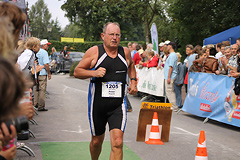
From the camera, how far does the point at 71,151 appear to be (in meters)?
6.85

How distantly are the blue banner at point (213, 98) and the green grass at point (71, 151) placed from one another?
323 centimetres

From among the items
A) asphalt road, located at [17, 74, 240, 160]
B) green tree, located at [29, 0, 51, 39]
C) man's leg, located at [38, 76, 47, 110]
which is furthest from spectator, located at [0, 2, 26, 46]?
green tree, located at [29, 0, 51, 39]

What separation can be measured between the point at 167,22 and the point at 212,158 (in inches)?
1585

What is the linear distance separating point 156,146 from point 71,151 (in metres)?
1.57

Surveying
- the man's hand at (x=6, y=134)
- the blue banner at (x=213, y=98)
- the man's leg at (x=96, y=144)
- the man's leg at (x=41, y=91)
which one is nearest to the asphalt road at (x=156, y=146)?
the blue banner at (x=213, y=98)

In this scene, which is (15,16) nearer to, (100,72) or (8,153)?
(8,153)

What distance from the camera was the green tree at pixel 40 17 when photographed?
373 ft

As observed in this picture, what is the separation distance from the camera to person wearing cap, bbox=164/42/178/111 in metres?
12.0

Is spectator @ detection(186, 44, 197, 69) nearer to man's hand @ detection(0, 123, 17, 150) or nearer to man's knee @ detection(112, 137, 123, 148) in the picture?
man's knee @ detection(112, 137, 123, 148)

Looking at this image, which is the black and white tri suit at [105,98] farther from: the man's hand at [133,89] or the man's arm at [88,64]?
the man's hand at [133,89]

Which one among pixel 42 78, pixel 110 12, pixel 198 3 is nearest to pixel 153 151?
pixel 42 78

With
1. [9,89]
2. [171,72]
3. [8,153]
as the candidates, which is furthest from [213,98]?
[9,89]

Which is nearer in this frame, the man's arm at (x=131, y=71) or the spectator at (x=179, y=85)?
the man's arm at (x=131, y=71)

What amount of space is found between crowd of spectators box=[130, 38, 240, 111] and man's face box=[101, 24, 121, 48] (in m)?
4.43
